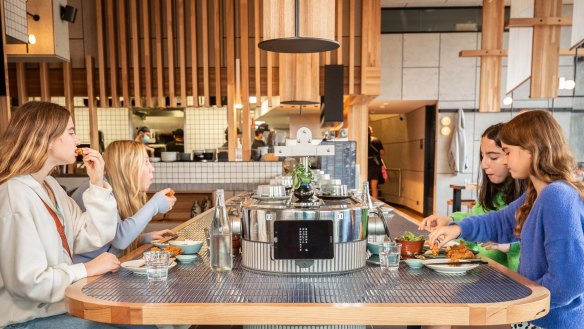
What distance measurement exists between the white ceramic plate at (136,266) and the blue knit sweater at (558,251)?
4.22 feet

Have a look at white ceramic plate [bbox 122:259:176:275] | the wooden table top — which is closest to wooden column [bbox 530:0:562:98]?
the wooden table top

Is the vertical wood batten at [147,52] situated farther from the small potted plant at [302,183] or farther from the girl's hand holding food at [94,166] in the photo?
the small potted plant at [302,183]

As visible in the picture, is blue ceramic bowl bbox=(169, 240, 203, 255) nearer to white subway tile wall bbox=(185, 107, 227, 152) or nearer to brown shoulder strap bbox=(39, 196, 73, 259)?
brown shoulder strap bbox=(39, 196, 73, 259)

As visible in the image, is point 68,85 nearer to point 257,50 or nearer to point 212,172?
point 212,172

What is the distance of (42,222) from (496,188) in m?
2.24

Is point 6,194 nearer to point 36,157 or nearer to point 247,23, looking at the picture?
point 36,157

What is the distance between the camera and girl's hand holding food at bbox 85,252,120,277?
4.82ft

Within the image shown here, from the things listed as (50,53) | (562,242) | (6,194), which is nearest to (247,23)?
(50,53)

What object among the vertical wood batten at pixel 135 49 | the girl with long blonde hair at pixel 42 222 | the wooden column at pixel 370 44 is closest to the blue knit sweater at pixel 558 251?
the girl with long blonde hair at pixel 42 222

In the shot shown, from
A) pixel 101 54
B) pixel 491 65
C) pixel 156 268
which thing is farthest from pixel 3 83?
pixel 491 65

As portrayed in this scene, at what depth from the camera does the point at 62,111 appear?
1.79 meters

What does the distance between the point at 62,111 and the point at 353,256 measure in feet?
4.31

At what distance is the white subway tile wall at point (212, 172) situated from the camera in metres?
5.86

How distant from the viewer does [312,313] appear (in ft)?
3.81
